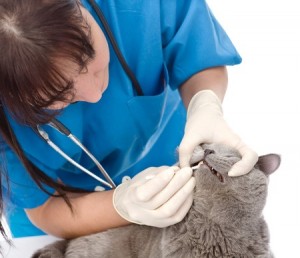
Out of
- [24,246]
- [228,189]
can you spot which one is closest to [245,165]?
[228,189]

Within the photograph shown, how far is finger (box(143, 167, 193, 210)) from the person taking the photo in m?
0.79

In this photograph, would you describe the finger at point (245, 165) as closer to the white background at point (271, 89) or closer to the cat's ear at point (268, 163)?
the cat's ear at point (268, 163)

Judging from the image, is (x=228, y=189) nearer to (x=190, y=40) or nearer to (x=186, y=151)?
(x=186, y=151)

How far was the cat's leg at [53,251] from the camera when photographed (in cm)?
93

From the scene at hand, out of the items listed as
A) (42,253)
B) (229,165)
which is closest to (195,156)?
(229,165)

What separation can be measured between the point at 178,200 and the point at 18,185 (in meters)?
0.36

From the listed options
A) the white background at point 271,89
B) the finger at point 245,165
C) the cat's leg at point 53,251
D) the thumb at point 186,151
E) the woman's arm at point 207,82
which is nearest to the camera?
the finger at point 245,165

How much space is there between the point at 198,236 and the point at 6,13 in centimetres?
46

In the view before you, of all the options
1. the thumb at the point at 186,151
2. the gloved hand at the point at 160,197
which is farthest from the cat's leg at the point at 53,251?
the thumb at the point at 186,151

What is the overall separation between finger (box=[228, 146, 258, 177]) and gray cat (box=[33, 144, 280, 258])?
10mm

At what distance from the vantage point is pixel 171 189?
32.0 inches

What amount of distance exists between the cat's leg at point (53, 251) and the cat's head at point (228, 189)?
33cm

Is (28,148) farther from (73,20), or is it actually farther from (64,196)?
(73,20)

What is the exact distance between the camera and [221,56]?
1.01 meters
